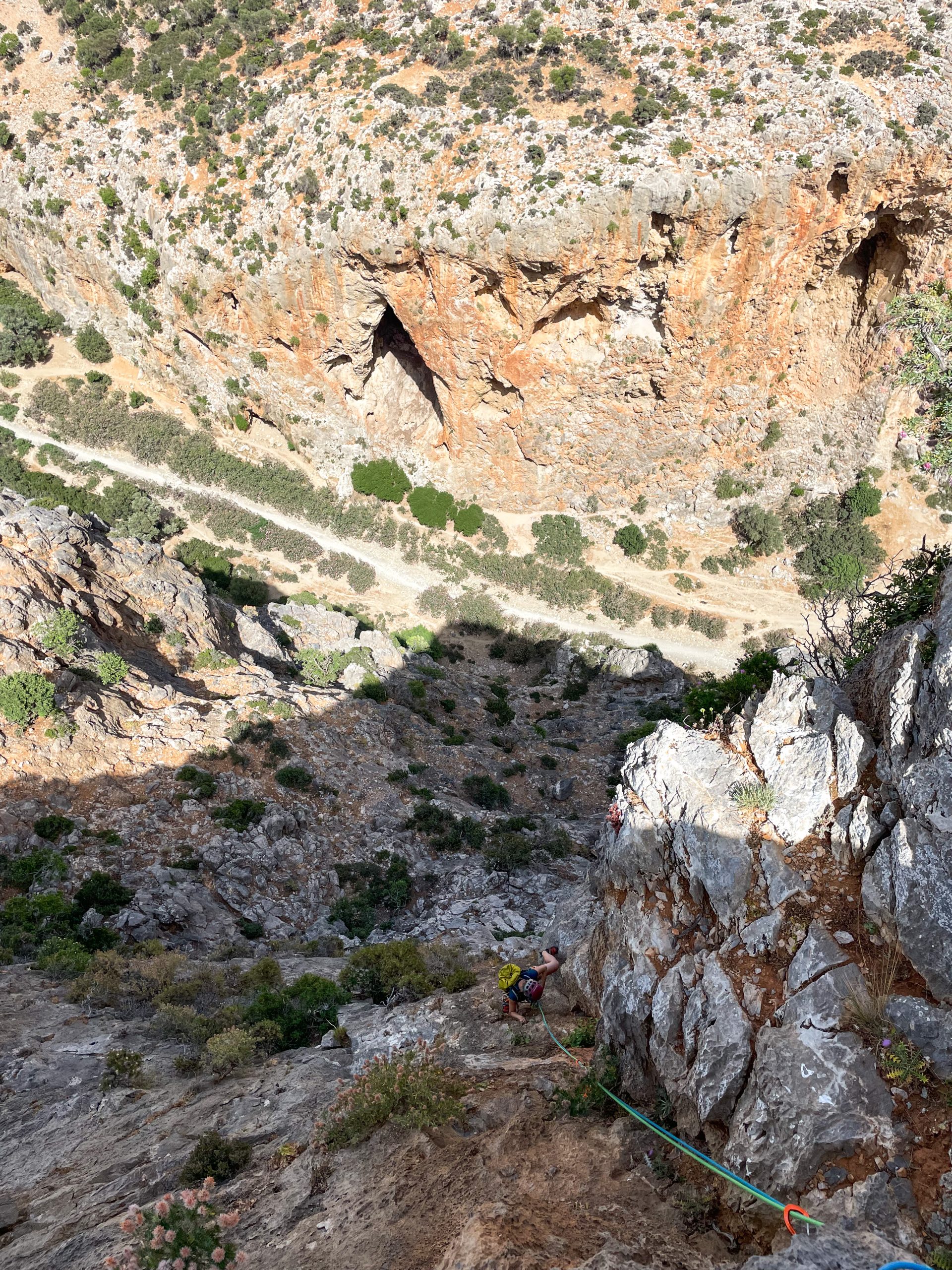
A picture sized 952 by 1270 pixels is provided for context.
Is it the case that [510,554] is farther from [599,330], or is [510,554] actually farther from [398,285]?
[398,285]

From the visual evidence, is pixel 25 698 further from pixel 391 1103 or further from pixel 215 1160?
pixel 391 1103

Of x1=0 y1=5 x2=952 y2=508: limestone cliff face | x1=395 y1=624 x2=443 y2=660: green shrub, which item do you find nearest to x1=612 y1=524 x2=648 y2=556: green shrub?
x1=0 y1=5 x2=952 y2=508: limestone cliff face

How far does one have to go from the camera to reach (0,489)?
2705 cm

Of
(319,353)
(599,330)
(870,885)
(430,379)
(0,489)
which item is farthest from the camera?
(430,379)

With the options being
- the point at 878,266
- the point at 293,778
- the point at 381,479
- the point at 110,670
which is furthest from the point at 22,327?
the point at 878,266

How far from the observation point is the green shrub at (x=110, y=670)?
22234 millimetres

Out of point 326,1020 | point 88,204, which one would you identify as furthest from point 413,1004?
point 88,204

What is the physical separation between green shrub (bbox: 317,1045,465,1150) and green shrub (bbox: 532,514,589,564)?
33.6 metres

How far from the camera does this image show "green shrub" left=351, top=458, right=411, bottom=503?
42.0 meters

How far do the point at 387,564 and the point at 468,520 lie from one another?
19.1 feet

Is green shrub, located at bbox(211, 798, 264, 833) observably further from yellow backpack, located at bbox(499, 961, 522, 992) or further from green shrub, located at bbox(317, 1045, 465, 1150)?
green shrub, located at bbox(317, 1045, 465, 1150)

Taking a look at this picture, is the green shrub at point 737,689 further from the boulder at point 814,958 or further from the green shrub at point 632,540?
the green shrub at point 632,540

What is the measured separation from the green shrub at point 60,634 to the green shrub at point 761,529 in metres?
35.1

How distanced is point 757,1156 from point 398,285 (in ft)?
121
